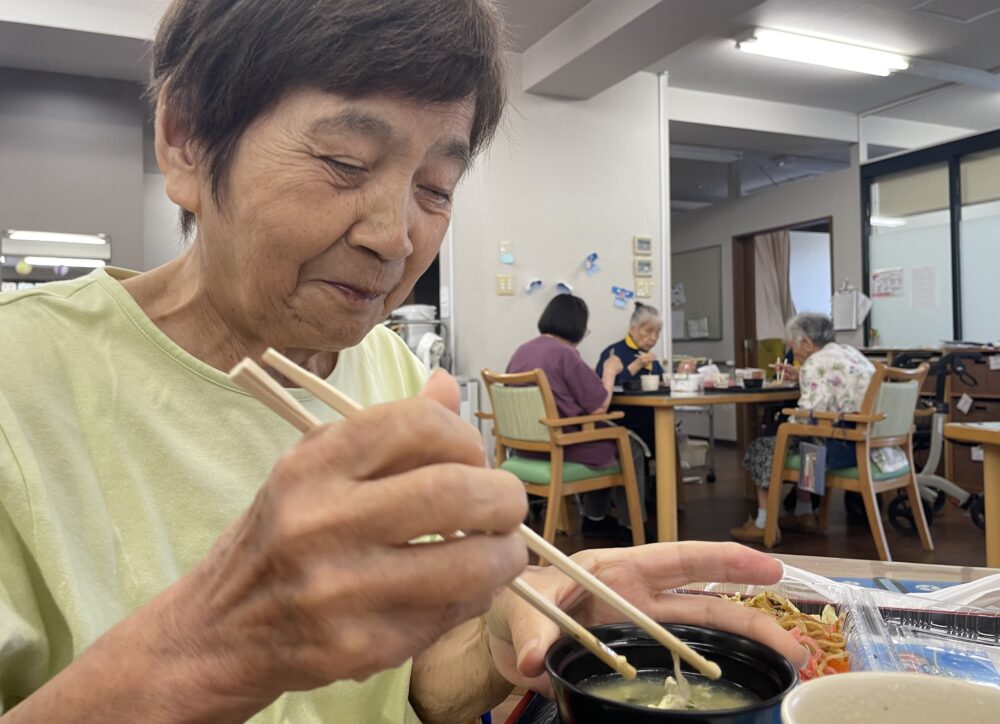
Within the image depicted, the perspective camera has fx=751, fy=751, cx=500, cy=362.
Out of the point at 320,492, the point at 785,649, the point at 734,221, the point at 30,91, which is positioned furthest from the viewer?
the point at 734,221

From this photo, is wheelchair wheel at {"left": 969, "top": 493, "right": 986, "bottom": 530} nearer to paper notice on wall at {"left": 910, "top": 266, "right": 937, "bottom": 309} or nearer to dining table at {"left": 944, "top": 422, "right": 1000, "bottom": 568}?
dining table at {"left": 944, "top": 422, "right": 1000, "bottom": 568}

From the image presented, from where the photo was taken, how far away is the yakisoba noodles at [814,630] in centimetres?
63

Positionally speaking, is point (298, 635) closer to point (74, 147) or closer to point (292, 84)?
point (292, 84)

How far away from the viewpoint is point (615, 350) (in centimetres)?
545

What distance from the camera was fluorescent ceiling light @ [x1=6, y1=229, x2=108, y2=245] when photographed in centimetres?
537

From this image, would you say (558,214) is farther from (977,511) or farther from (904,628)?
(904,628)

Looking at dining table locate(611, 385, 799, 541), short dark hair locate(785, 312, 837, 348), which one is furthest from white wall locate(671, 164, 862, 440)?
dining table locate(611, 385, 799, 541)

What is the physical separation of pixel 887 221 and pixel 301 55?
25.9 feet

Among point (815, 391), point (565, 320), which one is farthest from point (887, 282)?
point (565, 320)

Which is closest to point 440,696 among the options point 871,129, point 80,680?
point 80,680

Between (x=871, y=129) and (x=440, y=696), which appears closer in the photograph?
(x=440, y=696)

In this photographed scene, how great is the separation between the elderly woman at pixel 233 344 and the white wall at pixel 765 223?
766 centimetres

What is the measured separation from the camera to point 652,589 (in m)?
0.69

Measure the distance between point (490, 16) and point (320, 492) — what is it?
585 millimetres
